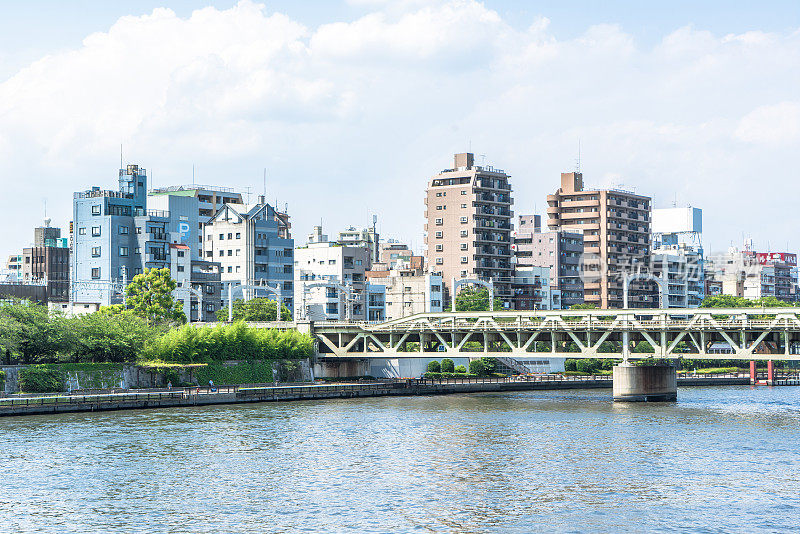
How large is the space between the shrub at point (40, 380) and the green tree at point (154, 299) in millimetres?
26253

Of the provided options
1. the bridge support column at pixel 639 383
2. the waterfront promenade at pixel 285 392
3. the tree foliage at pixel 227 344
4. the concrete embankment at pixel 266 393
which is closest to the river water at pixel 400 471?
the concrete embankment at pixel 266 393

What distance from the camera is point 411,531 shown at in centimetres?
4931

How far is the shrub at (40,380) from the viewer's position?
102188mm

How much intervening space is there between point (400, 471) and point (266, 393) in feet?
163

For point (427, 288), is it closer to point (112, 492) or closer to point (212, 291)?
point (212, 291)

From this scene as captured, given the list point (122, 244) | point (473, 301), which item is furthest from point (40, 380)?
point (473, 301)

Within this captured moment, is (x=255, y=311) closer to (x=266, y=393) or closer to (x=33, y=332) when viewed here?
(x=266, y=393)

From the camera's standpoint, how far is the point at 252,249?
190500 millimetres

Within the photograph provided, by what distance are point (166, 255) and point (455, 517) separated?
138 metres

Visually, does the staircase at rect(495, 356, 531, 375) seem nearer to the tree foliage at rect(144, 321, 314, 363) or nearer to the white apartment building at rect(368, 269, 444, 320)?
the white apartment building at rect(368, 269, 444, 320)

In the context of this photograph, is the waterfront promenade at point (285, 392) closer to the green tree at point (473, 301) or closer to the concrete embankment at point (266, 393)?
the concrete embankment at point (266, 393)

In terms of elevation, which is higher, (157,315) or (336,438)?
(157,315)

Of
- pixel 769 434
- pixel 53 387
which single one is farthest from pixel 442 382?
pixel 769 434

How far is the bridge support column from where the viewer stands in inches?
4471
